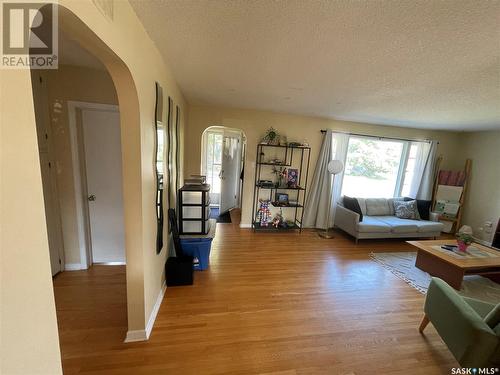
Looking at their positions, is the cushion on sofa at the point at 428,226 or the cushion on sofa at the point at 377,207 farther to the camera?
the cushion on sofa at the point at 377,207

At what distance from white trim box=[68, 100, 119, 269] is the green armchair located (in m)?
3.57

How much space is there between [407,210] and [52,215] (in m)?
5.85

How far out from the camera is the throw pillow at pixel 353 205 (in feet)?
12.5

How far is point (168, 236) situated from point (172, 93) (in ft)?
5.47

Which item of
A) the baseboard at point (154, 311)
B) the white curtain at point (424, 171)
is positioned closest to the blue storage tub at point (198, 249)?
the baseboard at point (154, 311)

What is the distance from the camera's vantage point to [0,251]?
52cm

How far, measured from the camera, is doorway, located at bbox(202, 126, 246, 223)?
15.1 feet

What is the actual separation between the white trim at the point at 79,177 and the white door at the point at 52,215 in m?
0.18

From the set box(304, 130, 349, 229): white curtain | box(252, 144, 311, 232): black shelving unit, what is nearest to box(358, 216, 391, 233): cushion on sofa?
box(304, 130, 349, 229): white curtain

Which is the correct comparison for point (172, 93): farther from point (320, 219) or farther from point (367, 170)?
point (367, 170)

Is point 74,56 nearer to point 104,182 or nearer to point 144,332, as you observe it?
point 104,182

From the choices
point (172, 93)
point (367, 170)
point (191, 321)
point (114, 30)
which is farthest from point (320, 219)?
point (114, 30)

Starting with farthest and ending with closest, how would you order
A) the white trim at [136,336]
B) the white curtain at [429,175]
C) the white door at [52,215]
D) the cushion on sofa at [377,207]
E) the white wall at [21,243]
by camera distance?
the white curtain at [429,175] < the cushion on sofa at [377,207] < the white door at [52,215] < the white trim at [136,336] < the white wall at [21,243]

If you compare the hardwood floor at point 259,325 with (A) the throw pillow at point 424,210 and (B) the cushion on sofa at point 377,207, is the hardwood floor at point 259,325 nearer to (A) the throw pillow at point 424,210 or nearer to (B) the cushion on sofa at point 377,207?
(B) the cushion on sofa at point 377,207
